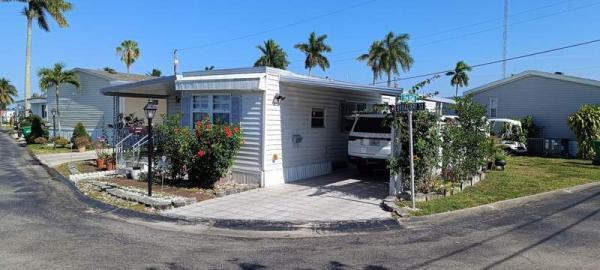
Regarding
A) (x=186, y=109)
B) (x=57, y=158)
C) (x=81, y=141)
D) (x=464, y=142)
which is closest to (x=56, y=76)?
(x=81, y=141)

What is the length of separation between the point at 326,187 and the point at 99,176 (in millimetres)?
6978

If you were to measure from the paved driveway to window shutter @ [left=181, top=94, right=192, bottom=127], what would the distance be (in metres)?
3.65

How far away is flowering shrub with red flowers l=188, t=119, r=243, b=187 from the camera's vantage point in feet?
33.8

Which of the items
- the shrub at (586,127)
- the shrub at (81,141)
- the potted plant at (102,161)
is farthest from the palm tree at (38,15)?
the shrub at (586,127)

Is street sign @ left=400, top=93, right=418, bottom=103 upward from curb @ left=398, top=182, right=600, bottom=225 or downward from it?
upward

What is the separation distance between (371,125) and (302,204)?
3.61 metres

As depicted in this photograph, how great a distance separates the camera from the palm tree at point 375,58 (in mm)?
45997

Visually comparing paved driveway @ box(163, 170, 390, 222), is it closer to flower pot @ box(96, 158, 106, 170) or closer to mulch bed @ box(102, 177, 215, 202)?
mulch bed @ box(102, 177, 215, 202)

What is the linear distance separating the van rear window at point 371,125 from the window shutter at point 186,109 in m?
5.02

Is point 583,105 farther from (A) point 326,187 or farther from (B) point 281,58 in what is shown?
(B) point 281,58

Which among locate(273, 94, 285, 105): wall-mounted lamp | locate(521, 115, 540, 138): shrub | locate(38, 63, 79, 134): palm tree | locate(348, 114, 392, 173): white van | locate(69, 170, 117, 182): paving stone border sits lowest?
locate(69, 170, 117, 182): paving stone border

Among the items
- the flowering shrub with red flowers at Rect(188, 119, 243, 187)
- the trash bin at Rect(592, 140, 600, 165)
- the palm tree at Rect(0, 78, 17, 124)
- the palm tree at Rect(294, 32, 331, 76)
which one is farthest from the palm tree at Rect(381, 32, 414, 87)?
the palm tree at Rect(0, 78, 17, 124)

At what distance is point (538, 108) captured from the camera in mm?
22859

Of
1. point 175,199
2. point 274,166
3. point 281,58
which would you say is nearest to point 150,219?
point 175,199
